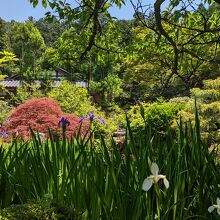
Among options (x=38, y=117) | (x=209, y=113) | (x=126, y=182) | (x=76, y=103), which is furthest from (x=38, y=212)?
(x=76, y=103)

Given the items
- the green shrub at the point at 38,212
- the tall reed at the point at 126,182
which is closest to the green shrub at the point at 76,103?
the tall reed at the point at 126,182

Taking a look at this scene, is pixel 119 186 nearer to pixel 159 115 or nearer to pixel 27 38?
pixel 159 115

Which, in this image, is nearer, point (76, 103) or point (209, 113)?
point (209, 113)

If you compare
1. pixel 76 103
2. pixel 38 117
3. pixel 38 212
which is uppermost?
pixel 76 103

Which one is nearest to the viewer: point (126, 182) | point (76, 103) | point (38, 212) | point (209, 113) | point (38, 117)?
point (38, 212)

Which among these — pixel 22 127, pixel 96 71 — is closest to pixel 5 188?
pixel 22 127

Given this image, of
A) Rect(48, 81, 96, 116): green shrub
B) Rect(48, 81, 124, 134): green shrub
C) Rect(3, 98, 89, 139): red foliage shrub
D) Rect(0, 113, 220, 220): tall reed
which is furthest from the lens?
Rect(48, 81, 96, 116): green shrub

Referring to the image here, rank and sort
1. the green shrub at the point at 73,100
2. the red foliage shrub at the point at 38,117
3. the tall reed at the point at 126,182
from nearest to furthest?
the tall reed at the point at 126,182 < the red foliage shrub at the point at 38,117 < the green shrub at the point at 73,100

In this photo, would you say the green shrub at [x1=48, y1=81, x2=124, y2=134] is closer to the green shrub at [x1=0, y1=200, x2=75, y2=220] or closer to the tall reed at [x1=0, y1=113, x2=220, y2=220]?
the tall reed at [x1=0, y1=113, x2=220, y2=220]

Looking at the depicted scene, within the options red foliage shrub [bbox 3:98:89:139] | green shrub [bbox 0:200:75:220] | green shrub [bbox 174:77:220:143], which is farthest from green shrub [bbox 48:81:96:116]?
green shrub [bbox 0:200:75:220]

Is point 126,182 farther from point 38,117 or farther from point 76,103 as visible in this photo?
point 76,103

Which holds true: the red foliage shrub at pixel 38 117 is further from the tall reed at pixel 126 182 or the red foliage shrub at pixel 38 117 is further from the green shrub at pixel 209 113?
the tall reed at pixel 126 182

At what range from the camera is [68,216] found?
4.15ft

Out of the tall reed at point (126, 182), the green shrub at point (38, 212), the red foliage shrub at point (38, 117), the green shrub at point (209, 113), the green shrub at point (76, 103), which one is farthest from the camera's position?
the green shrub at point (76, 103)
